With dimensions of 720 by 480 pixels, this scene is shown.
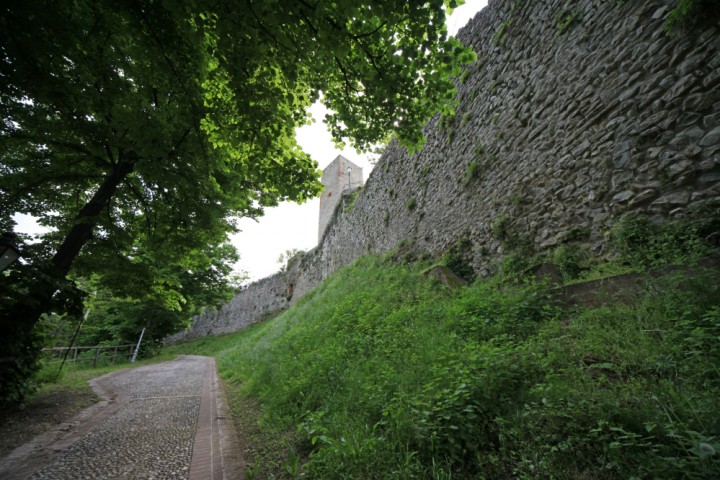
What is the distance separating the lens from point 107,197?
5.53 meters

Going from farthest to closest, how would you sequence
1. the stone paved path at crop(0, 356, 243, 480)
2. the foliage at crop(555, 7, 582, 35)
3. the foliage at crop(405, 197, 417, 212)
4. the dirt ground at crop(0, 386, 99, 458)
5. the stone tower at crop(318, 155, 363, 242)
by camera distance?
the stone tower at crop(318, 155, 363, 242) → the foliage at crop(405, 197, 417, 212) → the foliage at crop(555, 7, 582, 35) → the dirt ground at crop(0, 386, 99, 458) → the stone paved path at crop(0, 356, 243, 480)

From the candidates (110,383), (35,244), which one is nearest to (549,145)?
(35,244)

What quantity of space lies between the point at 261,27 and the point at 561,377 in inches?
162

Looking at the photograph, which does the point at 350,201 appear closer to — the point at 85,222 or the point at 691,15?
the point at 85,222

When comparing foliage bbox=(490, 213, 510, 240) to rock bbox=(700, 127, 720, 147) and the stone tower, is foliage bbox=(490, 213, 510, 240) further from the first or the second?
the stone tower

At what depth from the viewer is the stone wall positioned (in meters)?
3.01

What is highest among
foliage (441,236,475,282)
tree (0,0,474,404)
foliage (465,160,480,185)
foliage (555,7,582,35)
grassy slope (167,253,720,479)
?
foliage (555,7,582,35)

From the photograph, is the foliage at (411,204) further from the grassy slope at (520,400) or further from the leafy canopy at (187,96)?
the grassy slope at (520,400)

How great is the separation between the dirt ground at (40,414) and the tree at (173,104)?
29.3 inches

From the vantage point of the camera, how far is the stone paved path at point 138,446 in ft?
8.66

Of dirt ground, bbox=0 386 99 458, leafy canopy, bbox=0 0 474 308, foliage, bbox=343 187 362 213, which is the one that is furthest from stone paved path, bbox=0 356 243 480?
foliage, bbox=343 187 362 213

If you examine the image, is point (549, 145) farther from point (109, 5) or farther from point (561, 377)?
point (109, 5)

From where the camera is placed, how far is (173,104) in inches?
163

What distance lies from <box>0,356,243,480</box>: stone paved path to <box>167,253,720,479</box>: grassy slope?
0.42 meters
